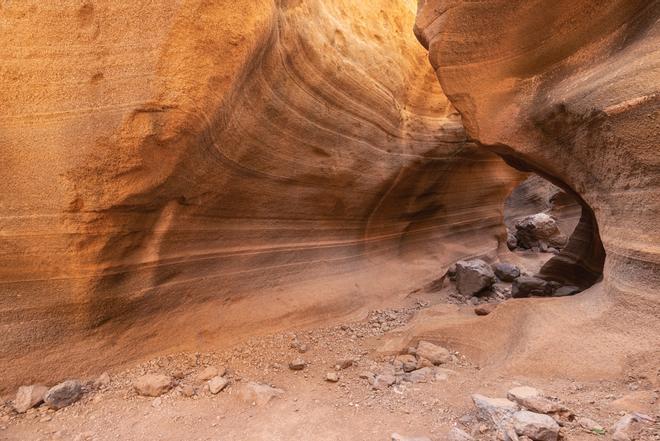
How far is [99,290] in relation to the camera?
2.61 metres

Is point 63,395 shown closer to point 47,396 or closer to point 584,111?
point 47,396

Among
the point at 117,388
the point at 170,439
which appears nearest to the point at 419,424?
the point at 170,439

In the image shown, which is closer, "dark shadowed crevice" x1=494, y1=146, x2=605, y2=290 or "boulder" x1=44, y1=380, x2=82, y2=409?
"boulder" x1=44, y1=380, x2=82, y2=409

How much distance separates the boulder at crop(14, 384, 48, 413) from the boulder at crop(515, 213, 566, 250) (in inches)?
379

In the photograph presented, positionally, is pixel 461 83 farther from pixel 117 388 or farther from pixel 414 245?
pixel 117 388

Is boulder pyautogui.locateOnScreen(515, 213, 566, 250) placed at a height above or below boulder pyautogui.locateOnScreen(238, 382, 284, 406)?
above

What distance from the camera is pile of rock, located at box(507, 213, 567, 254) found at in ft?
29.5

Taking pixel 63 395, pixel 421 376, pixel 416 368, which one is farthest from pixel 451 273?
pixel 63 395

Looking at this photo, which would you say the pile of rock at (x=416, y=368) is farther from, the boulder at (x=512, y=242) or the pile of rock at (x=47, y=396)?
the boulder at (x=512, y=242)

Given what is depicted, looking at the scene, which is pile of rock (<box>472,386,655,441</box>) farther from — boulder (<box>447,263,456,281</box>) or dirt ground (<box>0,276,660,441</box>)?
boulder (<box>447,263,456,281</box>)

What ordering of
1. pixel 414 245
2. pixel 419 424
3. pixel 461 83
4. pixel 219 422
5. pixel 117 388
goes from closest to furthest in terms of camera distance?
pixel 419 424
pixel 219 422
pixel 117 388
pixel 461 83
pixel 414 245

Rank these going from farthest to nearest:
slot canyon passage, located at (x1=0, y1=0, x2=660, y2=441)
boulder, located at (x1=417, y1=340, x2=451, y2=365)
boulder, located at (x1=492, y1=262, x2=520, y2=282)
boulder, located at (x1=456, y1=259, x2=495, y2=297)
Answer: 1. boulder, located at (x1=492, y1=262, x2=520, y2=282)
2. boulder, located at (x1=456, y1=259, x2=495, y2=297)
3. boulder, located at (x1=417, y1=340, x2=451, y2=365)
4. slot canyon passage, located at (x1=0, y1=0, x2=660, y2=441)

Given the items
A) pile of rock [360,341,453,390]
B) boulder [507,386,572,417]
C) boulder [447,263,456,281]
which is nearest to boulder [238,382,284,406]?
pile of rock [360,341,453,390]

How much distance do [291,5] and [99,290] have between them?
2937 mm
